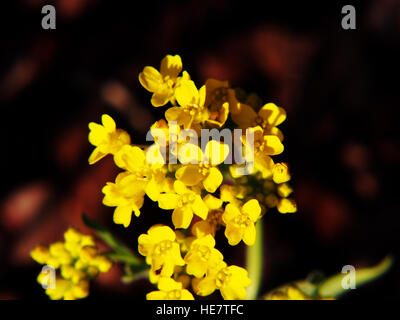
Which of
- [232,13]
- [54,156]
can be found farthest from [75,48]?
[232,13]

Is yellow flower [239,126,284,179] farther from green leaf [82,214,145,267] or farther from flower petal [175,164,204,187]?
green leaf [82,214,145,267]

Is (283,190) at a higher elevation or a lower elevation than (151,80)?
lower

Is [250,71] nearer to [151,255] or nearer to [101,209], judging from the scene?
[101,209]

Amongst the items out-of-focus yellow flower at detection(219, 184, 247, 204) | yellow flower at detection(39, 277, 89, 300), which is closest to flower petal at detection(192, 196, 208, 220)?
out-of-focus yellow flower at detection(219, 184, 247, 204)

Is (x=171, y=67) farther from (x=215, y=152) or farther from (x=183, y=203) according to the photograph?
(x=183, y=203)

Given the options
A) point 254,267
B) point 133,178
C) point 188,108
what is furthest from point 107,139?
point 254,267
